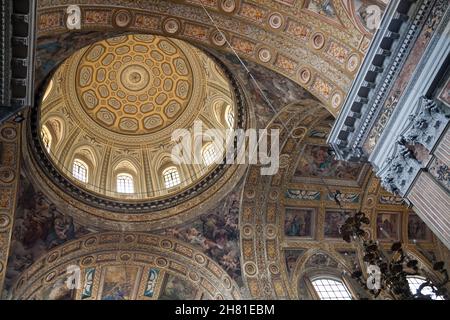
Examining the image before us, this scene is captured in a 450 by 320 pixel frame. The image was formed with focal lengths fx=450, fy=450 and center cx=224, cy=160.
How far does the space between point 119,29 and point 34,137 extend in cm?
503

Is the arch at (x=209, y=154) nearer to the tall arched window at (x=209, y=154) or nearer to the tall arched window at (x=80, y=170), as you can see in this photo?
the tall arched window at (x=209, y=154)

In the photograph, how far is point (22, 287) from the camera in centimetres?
1467

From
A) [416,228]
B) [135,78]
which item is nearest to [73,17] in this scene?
[135,78]

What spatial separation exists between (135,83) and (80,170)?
527 cm

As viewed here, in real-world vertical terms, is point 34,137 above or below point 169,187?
below

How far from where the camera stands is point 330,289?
679 inches

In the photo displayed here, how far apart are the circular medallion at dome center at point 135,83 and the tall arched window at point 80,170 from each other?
2474mm

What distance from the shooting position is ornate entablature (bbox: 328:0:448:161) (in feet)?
28.1

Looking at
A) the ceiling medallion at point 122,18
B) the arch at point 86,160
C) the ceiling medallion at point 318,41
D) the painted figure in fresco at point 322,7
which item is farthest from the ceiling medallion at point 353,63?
the arch at point 86,160

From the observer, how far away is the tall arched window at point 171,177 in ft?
63.3

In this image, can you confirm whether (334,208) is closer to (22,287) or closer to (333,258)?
(333,258)

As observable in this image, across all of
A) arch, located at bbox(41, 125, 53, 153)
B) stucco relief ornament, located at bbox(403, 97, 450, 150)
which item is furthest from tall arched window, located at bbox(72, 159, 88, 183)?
stucco relief ornament, located at bbox(403, 97, 450, 150)
